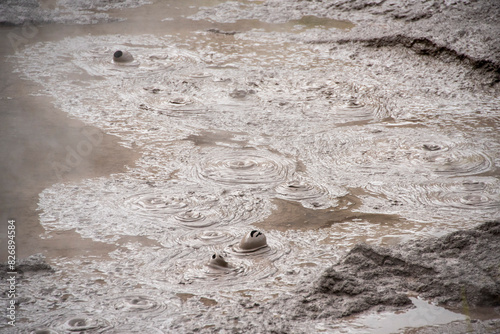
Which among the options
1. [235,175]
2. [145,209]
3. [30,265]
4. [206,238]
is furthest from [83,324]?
[235,175]

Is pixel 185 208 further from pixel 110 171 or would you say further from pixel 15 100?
pixel 15 100

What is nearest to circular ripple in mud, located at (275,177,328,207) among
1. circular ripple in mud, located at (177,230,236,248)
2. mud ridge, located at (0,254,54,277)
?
circular ripple in mud, located at (177,230,236,248)

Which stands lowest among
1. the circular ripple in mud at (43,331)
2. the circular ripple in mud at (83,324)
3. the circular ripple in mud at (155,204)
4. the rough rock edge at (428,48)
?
the circular ripple in mud at (83,324)

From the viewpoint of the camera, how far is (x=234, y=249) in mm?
2482

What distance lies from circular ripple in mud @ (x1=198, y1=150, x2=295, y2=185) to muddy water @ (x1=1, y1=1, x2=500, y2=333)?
1 cm

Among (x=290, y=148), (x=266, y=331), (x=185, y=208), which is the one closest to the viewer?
(x=266, y=331)

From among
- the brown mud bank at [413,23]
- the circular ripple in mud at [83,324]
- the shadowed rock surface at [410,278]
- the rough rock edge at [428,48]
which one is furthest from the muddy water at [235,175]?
the brown mud bank at [413,23]

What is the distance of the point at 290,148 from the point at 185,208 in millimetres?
1022

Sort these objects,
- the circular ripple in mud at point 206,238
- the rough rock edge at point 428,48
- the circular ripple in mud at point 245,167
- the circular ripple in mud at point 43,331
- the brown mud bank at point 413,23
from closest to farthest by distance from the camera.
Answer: the circular ripple in mud at point 43,331
the circular ripple in mud at point 206,238
the circular ripple in mud at point 245,167
the rough rock edge at point 428,48
the brown mud bank at point 413,23

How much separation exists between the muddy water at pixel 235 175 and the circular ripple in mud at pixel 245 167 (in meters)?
0.01

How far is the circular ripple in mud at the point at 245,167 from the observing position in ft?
10.4

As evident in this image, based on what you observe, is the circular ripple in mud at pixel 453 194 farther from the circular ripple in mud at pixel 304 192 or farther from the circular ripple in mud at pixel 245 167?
the circular ripple in mud at pixel 245 167

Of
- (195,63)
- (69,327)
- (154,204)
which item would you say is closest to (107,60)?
(195,63)

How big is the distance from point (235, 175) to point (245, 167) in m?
0.11
